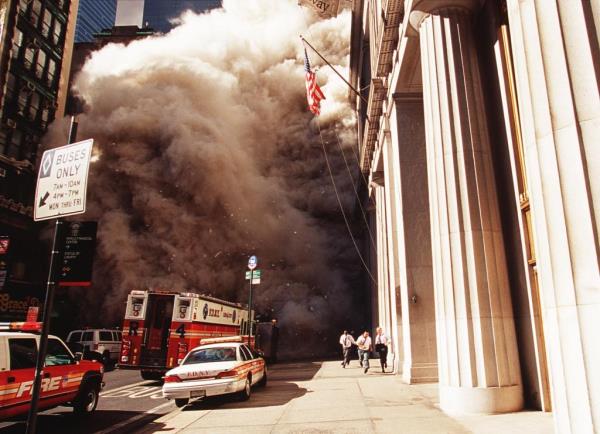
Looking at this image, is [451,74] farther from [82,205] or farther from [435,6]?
[82,205]

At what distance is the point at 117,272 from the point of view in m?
29.4

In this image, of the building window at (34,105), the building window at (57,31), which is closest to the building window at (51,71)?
the building window at (57,31)

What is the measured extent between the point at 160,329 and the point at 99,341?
22.2 feet

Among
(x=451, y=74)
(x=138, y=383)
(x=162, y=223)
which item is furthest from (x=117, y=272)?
(x=451, y=74)

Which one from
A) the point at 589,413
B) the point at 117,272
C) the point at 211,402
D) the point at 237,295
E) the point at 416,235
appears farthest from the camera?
the point at 237,295

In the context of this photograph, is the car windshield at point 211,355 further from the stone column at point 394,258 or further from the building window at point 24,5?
the building window at point 24,5

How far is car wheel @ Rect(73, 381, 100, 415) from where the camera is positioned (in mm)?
8648

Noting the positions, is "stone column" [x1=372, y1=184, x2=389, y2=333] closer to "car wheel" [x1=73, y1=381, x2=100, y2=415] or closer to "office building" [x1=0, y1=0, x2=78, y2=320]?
"car wheel" [x1=73, y1=381, x2=100, y2=415]

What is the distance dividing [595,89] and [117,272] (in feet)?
97.9

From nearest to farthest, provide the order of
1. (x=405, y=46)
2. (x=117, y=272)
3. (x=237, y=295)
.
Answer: (x=405, y=46)
(x=117, y=272)
(x=237, y=295)

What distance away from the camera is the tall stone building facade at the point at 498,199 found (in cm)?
445

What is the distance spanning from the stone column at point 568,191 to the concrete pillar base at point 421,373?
24.5 feet

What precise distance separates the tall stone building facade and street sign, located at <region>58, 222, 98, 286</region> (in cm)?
511

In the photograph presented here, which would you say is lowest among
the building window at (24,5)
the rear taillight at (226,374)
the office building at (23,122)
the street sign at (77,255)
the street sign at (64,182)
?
the rear taillight at (226,374)
